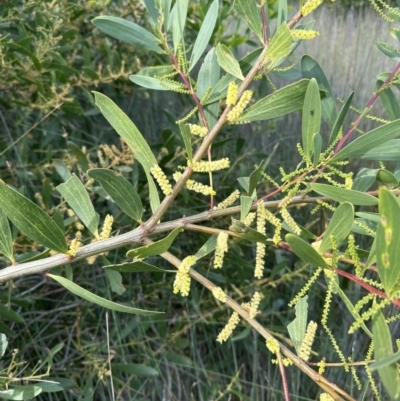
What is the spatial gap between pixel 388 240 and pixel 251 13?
296 mm

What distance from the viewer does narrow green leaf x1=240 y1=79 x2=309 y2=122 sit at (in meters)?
0.51

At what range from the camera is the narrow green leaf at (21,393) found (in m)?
0.67

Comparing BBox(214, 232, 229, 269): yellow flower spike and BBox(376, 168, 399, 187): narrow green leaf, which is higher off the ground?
BBox(376, 168, 399, 187): narrow green leaf

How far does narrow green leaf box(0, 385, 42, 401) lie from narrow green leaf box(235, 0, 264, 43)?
55 centimetres

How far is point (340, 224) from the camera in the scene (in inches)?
17.6

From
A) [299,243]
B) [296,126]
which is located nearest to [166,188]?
[299,243]

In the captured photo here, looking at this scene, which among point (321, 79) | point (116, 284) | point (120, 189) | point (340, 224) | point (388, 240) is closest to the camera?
point (388, 240)

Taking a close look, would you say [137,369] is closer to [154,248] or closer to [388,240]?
[154,248]

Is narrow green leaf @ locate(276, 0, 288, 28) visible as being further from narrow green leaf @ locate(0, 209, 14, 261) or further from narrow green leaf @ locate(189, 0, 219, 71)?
narrow green leaf @ locate(0, 209, 14, 261)

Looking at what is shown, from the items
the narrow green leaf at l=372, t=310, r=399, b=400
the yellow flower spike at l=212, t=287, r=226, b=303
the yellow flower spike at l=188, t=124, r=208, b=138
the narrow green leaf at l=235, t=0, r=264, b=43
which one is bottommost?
the yellow flower spike at l=212, t=287, r=226, b=303

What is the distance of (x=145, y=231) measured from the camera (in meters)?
0.54

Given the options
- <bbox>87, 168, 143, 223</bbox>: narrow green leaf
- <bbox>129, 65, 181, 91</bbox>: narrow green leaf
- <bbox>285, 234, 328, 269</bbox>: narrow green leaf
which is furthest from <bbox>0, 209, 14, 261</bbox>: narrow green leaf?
<bbox>285, 234, 328, 269</bbox>: narrow green leaf

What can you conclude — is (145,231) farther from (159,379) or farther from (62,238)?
(159,379)

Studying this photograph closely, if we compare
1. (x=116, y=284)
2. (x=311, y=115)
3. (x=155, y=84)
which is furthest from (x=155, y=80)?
(x=116, y=284)
